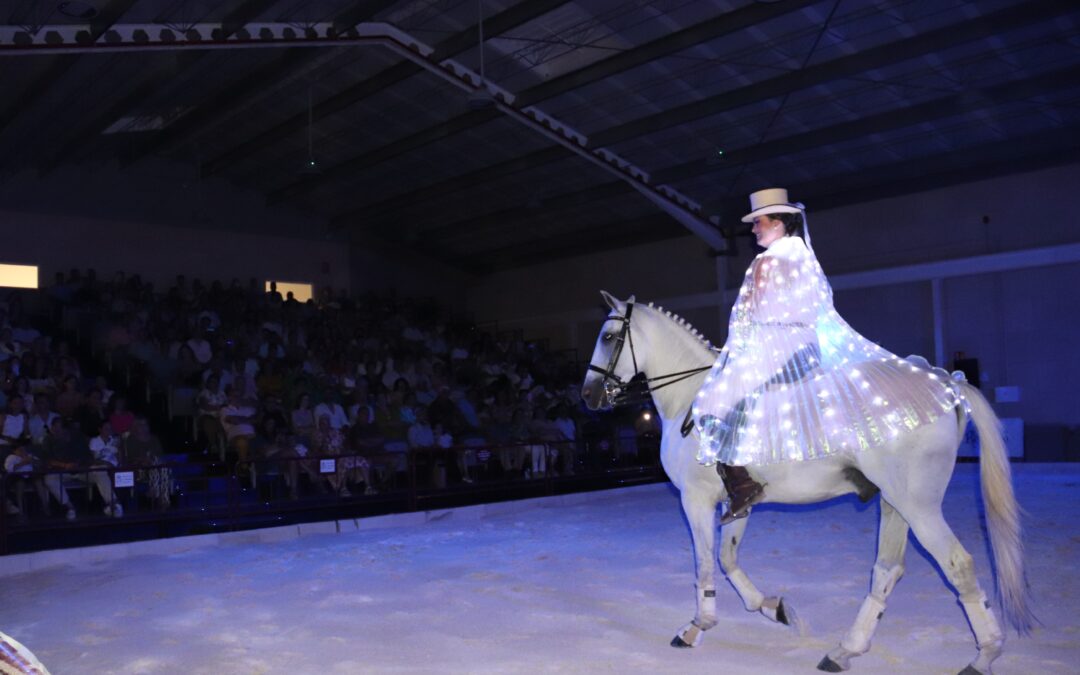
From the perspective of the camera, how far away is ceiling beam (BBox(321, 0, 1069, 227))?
13555mm

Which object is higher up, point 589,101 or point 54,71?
point 54,71

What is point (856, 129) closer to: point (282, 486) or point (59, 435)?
point (282, 486)

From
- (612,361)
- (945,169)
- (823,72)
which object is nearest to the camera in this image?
(612,361)

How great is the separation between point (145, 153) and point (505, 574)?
18.2 metres

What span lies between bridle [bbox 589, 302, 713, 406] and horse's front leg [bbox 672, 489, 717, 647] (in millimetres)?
699

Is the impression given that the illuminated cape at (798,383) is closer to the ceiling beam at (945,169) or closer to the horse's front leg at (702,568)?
the horse's front leg at (702,568)

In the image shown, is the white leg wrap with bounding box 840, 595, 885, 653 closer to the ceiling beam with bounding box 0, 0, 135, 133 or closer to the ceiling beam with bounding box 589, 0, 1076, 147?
the ceiling beam with bounding box 589, 0, 1076, 147

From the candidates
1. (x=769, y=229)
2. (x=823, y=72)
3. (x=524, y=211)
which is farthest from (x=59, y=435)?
(x=524, y=211)

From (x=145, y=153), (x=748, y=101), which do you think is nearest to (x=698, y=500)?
(x=748, y=101)

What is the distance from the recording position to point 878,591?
482 centimetres

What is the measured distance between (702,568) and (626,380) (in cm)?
126

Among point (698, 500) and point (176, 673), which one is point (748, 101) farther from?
point (176, 673)

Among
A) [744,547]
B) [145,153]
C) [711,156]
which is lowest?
[744,547]

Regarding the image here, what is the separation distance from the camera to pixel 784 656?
4.89m
